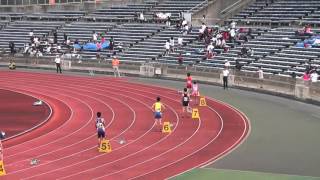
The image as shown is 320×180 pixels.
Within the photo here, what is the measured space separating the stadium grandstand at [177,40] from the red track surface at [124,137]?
2095mm

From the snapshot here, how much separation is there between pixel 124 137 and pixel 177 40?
25.0 metres

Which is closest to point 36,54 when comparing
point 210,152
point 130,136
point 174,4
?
point 174,4

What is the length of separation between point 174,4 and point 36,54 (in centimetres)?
1394

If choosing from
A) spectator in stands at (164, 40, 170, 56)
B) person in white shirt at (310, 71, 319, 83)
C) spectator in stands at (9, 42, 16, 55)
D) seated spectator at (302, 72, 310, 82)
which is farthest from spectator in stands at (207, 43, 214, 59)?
spectator in stands at (9, 42, 16, 55)

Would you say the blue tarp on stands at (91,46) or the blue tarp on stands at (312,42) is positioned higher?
the blue tarp on stands at (312,42)

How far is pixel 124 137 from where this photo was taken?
21734 mm

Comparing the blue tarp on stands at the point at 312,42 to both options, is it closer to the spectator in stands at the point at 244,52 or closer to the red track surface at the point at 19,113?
the spectator in stands at the point at 244,52

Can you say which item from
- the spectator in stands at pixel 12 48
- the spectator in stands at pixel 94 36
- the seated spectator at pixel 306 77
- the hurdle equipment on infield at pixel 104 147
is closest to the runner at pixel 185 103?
the seated spectator at pixel 306 77

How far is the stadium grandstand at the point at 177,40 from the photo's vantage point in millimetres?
34469

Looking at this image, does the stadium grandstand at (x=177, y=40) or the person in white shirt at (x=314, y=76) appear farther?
the stadium grandstand at (x=177, y=40)

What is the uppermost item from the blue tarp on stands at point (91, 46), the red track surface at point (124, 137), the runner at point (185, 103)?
the blue tarp on stands at point (91, 46)

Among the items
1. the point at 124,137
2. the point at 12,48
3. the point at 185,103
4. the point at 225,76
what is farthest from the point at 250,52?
the point at 12,48

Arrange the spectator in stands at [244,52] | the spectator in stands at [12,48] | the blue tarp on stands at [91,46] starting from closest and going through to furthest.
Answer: the spectator in stands at [244,52]
the blue tarp on stands at [91,46]
the spectator in stands at [12,48]

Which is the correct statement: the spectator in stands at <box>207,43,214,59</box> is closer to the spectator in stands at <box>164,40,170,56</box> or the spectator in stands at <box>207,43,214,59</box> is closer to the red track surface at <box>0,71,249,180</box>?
the spectator in stands at <box>164,40,170,56</box>
